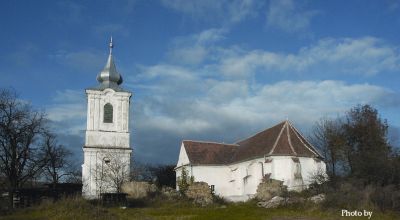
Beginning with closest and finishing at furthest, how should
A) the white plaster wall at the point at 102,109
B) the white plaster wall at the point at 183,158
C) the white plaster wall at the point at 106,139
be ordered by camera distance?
the white plaster wall at the point at 183,158 → the white plaster wall at the point at 106,139 → the white plaster wall at the point at 102,109

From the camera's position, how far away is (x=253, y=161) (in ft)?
165

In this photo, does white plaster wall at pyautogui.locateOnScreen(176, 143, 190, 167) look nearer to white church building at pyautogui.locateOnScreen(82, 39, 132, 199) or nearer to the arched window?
white church building at pyautogui.locateOnScreen(82, 39, 132, 199)

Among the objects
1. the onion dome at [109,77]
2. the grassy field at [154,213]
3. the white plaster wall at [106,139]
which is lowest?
the grassy field at [154,213]

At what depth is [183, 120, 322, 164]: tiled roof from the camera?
158 ft

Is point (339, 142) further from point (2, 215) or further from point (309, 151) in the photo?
point (2, 215)

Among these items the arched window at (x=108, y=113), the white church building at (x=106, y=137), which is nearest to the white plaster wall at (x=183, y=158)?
the white church building at (x=106, y=137)

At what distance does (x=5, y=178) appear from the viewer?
4203cm

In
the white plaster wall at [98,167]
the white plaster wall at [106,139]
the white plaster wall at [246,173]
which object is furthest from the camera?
the white plaster wall at [106,139]

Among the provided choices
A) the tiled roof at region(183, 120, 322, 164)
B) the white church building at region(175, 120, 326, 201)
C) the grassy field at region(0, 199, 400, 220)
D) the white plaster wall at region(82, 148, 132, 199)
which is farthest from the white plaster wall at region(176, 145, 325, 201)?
the grassy field at region(0, 199, 400, 220)

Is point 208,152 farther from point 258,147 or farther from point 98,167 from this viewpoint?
point 98,167

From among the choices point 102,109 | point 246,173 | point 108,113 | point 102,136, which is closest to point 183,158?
point 246,173

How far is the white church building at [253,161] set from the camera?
47031 millimetres

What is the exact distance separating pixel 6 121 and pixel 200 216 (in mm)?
20632

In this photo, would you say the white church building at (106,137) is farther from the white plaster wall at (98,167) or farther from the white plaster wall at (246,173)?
the white plaster wall at (246,173)
